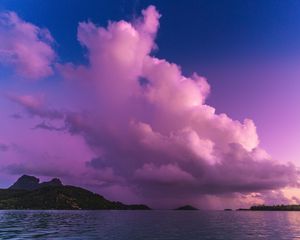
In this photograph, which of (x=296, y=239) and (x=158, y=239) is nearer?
(x=158, y=239)

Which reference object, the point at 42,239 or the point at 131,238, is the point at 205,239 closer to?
the point at 131,238

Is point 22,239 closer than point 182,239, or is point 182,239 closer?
point 22,239

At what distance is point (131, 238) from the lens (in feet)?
322

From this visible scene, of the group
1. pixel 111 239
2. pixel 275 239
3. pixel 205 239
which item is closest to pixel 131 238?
pixel 111 239

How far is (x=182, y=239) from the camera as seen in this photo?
96.2m

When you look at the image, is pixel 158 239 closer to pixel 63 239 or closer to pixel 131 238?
pixel 131 238

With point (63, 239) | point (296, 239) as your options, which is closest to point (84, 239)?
point (63, 239)

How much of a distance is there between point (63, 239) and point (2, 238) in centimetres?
1535

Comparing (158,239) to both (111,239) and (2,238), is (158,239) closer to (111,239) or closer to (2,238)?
(111,239)

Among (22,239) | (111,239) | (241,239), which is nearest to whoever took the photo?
(22,239)

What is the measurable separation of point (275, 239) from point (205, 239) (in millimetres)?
22752

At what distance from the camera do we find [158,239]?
94.4 meters

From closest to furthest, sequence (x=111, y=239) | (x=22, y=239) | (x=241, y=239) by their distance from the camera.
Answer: (x=22, y=239), (x=111, y=239), (x=241, y=239)

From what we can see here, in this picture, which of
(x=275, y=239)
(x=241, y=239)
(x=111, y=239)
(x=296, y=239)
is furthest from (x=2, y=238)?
(x=296, y=239)
